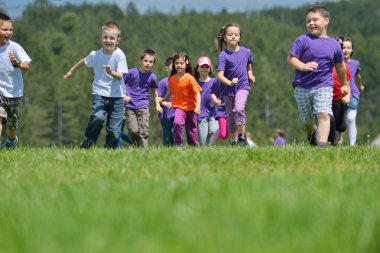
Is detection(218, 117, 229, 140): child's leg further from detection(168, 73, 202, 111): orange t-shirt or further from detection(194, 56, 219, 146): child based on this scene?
detection(168, 73, 202, 111): orange t-shirt

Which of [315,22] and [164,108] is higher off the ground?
[315,22]

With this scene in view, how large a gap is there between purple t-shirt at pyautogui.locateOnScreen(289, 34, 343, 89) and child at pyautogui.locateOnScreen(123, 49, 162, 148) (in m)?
4.66

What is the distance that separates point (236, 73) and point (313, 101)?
96.4 inches

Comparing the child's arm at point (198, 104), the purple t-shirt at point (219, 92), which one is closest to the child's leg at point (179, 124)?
the child's arm at point (198, 104)

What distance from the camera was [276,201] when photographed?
4.54m

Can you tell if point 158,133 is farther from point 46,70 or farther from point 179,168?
point 179,168

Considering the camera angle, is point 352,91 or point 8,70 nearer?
point 8,70

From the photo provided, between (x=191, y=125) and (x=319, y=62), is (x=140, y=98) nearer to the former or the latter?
(x=191, y=125)

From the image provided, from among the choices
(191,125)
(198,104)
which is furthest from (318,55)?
(191,125)

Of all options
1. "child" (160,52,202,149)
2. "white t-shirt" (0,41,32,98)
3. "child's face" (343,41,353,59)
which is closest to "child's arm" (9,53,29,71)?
"white t-shirt" (0,41,32,98)

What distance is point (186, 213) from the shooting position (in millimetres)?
4109

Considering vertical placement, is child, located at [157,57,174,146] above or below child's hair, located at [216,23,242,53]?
below

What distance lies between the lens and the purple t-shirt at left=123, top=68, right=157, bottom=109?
50.3 feet

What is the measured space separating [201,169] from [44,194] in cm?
241
